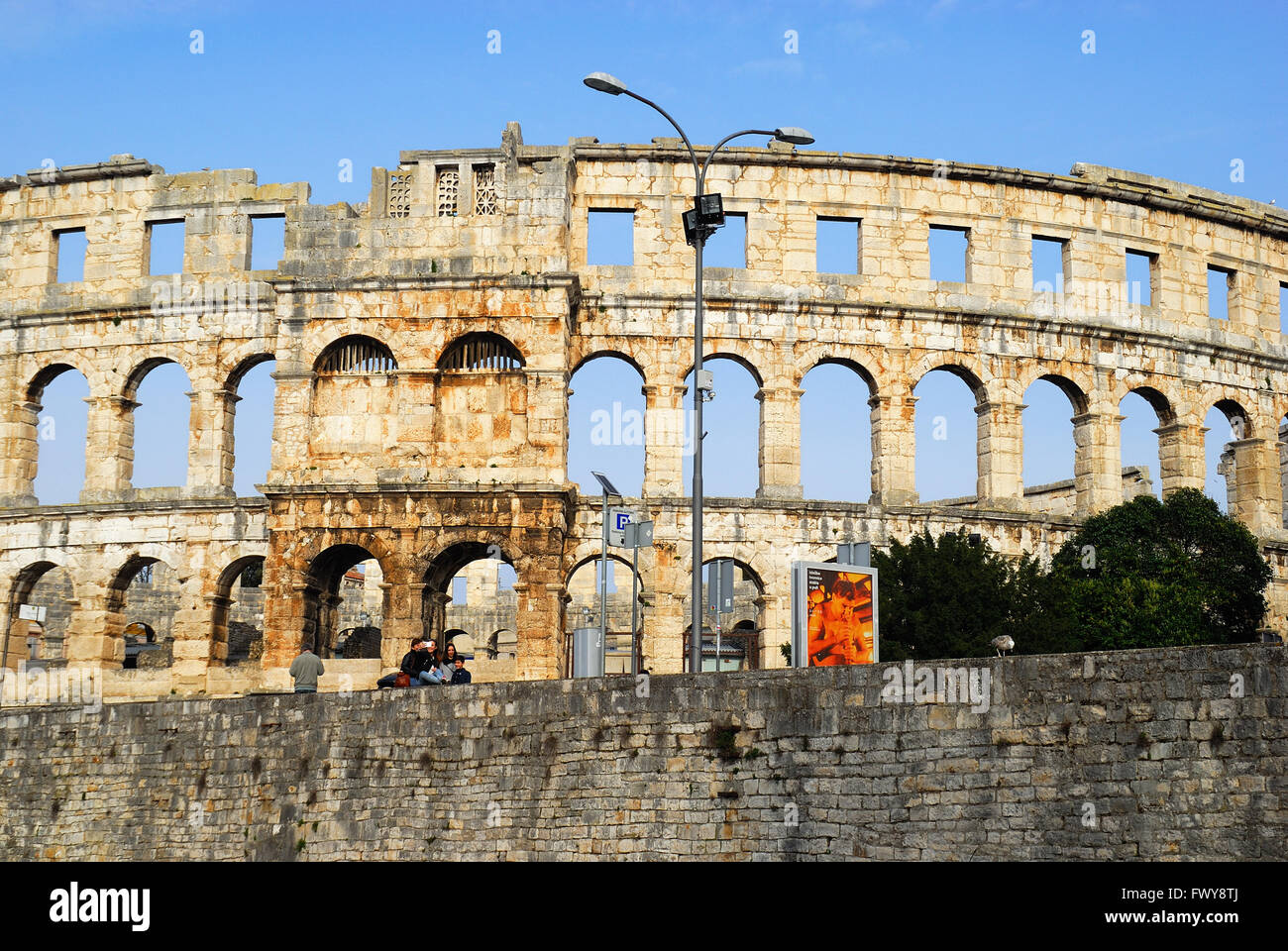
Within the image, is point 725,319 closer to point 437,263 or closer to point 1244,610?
point 437,263

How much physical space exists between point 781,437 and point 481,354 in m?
7.72

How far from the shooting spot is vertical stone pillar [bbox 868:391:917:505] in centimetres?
3722

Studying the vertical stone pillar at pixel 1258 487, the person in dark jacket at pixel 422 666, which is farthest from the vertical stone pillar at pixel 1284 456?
the person in dark jacket at pixel 422 666

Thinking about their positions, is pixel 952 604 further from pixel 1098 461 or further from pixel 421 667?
pixel 1098 461

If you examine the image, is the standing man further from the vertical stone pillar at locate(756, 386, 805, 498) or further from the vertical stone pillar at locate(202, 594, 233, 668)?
the vertical stone pillar at locate(756, 386, 805, 498)

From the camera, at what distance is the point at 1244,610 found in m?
34.8

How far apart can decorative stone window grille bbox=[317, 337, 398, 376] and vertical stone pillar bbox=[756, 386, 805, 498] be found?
359 inches

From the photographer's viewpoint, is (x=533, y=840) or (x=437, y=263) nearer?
(x=533, y=840)

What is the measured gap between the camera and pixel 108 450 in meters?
38.8

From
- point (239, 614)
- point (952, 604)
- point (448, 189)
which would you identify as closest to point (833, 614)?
point (952, 604)

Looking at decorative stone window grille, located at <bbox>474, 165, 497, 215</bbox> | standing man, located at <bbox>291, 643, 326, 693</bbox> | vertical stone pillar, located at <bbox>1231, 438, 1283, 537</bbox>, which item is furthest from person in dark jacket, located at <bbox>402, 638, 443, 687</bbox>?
vertical stone pillar, located at <bbox>1231, 438, 1283, 537</bbox>
